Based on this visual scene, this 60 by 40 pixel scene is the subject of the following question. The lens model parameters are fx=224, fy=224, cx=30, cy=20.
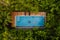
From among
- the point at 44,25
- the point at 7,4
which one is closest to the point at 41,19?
the point at 44,25

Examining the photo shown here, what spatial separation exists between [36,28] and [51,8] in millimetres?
281

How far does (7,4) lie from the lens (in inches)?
99.4

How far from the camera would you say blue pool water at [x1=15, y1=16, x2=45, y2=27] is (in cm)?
253

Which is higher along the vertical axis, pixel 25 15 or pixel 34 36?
pixel 25 15

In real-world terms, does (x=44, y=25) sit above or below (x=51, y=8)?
below

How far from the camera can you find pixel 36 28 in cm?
253

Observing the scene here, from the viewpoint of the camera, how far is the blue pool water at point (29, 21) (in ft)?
8.29

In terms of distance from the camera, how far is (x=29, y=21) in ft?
8.32

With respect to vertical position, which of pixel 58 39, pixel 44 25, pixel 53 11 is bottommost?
pixel 58 39

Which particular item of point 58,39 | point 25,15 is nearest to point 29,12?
point 25,15

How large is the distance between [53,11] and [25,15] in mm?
319

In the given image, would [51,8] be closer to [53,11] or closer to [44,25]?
[53,11]

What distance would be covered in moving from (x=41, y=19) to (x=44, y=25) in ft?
0.25

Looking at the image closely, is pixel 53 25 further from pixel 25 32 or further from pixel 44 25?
pixel 25 32
